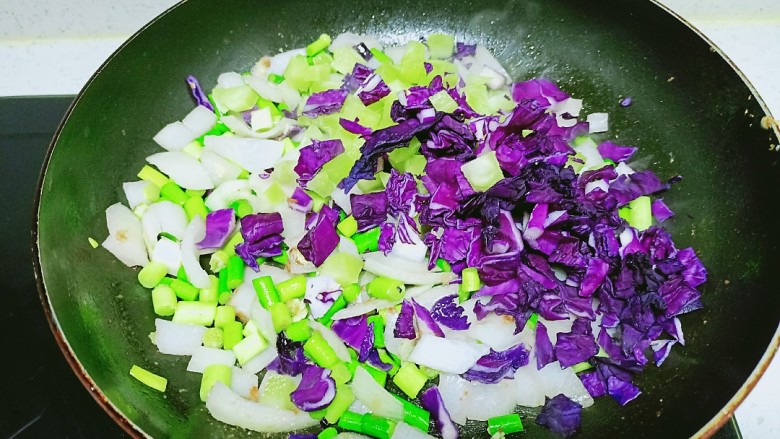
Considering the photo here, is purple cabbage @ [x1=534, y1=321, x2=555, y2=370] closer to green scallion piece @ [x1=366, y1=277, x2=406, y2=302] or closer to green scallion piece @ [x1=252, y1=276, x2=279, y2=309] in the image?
green scallion piece @ [x1=366, y1=277, x2=406, y2=302]

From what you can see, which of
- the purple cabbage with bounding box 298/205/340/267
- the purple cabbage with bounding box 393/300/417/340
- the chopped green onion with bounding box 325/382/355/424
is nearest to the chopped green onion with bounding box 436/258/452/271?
the purple cabbage with bounding box 393/300/417/340

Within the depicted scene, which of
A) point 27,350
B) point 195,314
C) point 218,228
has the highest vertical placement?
point 218,228

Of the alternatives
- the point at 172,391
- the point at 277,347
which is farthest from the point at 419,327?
the point at 172,391

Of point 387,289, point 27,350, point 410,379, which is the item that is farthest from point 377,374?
point 27,350

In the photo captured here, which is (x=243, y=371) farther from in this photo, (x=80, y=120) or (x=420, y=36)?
(x=420, y=36)

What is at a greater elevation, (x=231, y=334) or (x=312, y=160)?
(x=312, y=160)

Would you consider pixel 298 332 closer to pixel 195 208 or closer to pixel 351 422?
pixel 351 422

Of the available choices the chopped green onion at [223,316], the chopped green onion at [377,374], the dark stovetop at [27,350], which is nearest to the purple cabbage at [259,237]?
the chopped green onion at [223,316]
